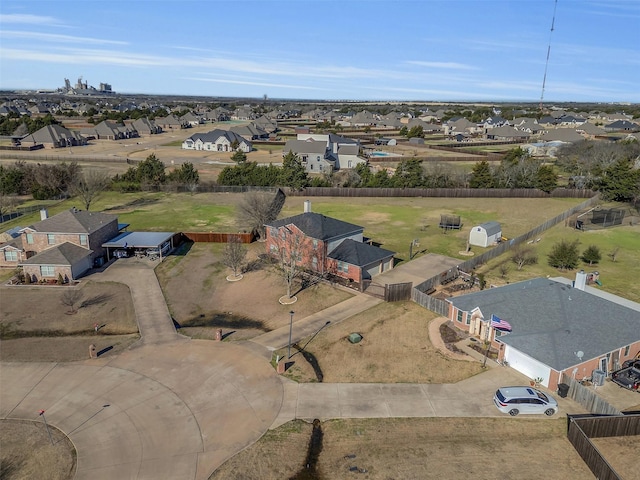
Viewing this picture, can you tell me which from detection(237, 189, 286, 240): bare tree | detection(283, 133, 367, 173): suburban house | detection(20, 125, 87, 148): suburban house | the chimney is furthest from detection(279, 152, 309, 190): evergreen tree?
detection(20, 125, 87, 148): suburban house

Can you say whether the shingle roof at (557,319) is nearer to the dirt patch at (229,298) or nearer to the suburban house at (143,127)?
the dirt patch at (229,298)

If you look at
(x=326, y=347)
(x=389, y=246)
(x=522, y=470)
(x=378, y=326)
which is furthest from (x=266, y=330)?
(x=389, y=246)

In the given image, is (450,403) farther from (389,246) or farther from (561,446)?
(389,246)

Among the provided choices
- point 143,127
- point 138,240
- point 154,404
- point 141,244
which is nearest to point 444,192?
point 138,240

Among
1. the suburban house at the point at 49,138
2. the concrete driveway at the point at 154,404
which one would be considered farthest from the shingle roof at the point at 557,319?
the suburban house at the point at 49,138

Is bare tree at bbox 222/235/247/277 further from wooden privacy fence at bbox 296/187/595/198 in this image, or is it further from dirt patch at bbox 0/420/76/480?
wooden privacy fence at bbox 296/187/595/198

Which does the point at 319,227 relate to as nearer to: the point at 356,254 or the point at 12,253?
the point at 356,254
